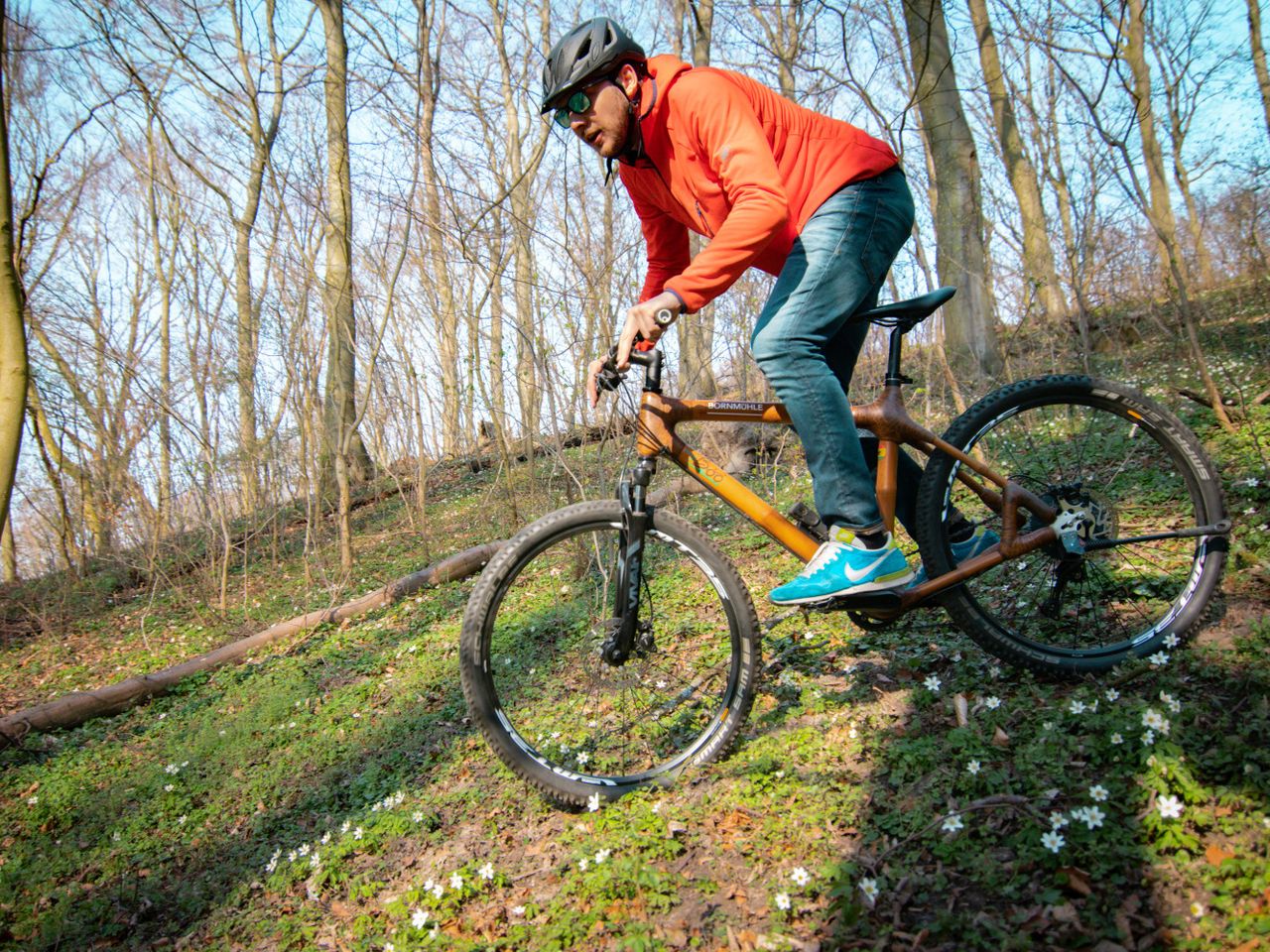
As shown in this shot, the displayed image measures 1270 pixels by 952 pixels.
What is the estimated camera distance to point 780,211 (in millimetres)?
2348

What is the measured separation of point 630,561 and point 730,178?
131 centimetres

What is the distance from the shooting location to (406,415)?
8.47 meters

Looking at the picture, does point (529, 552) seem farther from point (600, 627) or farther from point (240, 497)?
point (240, 497)

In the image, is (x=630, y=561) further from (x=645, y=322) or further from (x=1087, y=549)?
(x=1087, y=549)

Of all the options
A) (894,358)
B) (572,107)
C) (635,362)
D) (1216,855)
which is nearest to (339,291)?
(572,107)

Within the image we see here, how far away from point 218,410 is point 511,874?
6.04m

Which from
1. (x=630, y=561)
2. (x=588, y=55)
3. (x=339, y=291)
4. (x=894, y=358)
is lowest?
(x=630, y=561)

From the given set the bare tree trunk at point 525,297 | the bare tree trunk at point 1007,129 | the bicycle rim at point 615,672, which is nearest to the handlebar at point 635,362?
the bicycle rim at point 615,672

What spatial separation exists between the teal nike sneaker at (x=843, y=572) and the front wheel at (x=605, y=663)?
0.60 ft

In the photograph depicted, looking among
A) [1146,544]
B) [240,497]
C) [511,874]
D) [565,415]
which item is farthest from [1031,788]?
[240,497]

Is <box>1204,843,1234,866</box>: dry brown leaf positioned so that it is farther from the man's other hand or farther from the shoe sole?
the man's other hand

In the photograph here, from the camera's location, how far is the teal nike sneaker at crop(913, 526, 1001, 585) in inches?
108

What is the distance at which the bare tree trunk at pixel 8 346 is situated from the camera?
4824mm

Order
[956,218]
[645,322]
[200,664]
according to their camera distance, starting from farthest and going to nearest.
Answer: [956,218] < [200,664] < [645,322]
